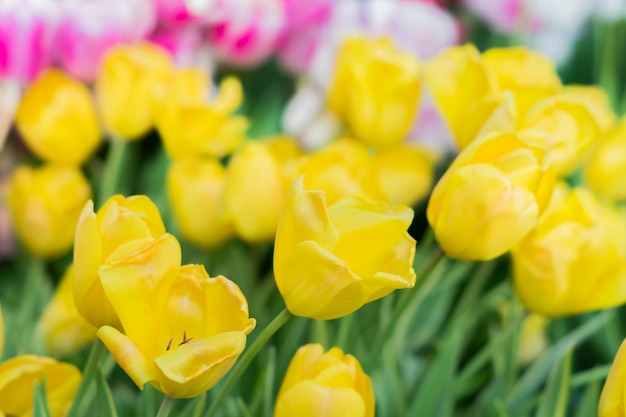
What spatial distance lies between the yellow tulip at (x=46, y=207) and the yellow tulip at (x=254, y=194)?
0.13m

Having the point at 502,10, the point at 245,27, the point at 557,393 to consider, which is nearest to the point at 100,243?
the point at 557,393

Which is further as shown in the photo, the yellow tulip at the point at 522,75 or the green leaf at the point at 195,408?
the yellow tulip at the point at 522,75

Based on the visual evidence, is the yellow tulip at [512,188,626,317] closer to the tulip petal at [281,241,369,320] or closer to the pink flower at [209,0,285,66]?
the tulip petal at [281,241,369,320]

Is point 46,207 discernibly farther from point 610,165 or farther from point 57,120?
point 610,165

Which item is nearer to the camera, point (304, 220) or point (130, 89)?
point (304, 220)

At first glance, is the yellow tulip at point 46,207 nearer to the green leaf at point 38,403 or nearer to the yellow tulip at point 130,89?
the yellow tulip at point 130,89

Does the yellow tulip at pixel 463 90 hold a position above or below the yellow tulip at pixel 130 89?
above

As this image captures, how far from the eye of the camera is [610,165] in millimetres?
523

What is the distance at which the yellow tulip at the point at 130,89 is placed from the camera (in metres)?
0.55

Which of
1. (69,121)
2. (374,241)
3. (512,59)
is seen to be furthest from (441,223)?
(69,121)

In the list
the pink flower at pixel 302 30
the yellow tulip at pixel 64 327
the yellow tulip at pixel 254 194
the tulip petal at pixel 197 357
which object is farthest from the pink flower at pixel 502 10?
the tulip petal at pixel 197 357

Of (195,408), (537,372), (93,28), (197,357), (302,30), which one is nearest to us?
(197,357)

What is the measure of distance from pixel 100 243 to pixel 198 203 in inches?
7.9

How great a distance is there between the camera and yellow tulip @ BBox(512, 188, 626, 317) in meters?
0.43
